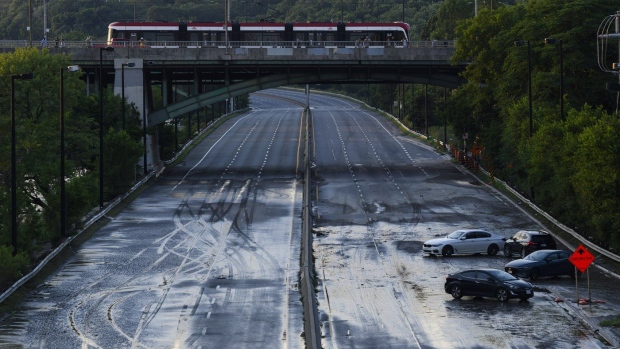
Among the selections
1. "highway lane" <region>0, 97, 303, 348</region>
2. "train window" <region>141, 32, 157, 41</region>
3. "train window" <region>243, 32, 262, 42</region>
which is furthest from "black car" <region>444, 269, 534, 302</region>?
"train window" <region>141, 32, 157, 41</region>

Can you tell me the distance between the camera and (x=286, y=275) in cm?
4706

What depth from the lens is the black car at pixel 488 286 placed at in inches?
1593

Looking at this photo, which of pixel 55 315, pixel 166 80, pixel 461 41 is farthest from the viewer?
pixel 166 80

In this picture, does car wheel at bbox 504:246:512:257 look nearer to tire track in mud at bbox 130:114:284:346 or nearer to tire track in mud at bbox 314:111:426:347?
tire track in mud at bbox 314:111:426:347

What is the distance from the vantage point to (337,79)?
305ft

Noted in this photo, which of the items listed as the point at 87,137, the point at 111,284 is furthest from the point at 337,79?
the point at 111,284

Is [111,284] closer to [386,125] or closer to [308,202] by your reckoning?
[308,202]

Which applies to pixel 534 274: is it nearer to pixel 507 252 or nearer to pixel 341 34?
pixel 507 252

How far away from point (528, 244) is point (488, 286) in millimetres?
11445

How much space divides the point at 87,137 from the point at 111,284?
33.2 metres

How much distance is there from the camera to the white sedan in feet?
171

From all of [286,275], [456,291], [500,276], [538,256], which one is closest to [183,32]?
[286,275]

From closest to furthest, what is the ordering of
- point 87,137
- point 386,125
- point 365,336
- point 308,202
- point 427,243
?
point 365,336 → point 427,243 → point 308,202 → point 87,137 → point 386,125

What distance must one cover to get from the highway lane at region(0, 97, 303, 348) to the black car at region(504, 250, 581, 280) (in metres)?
9.38
